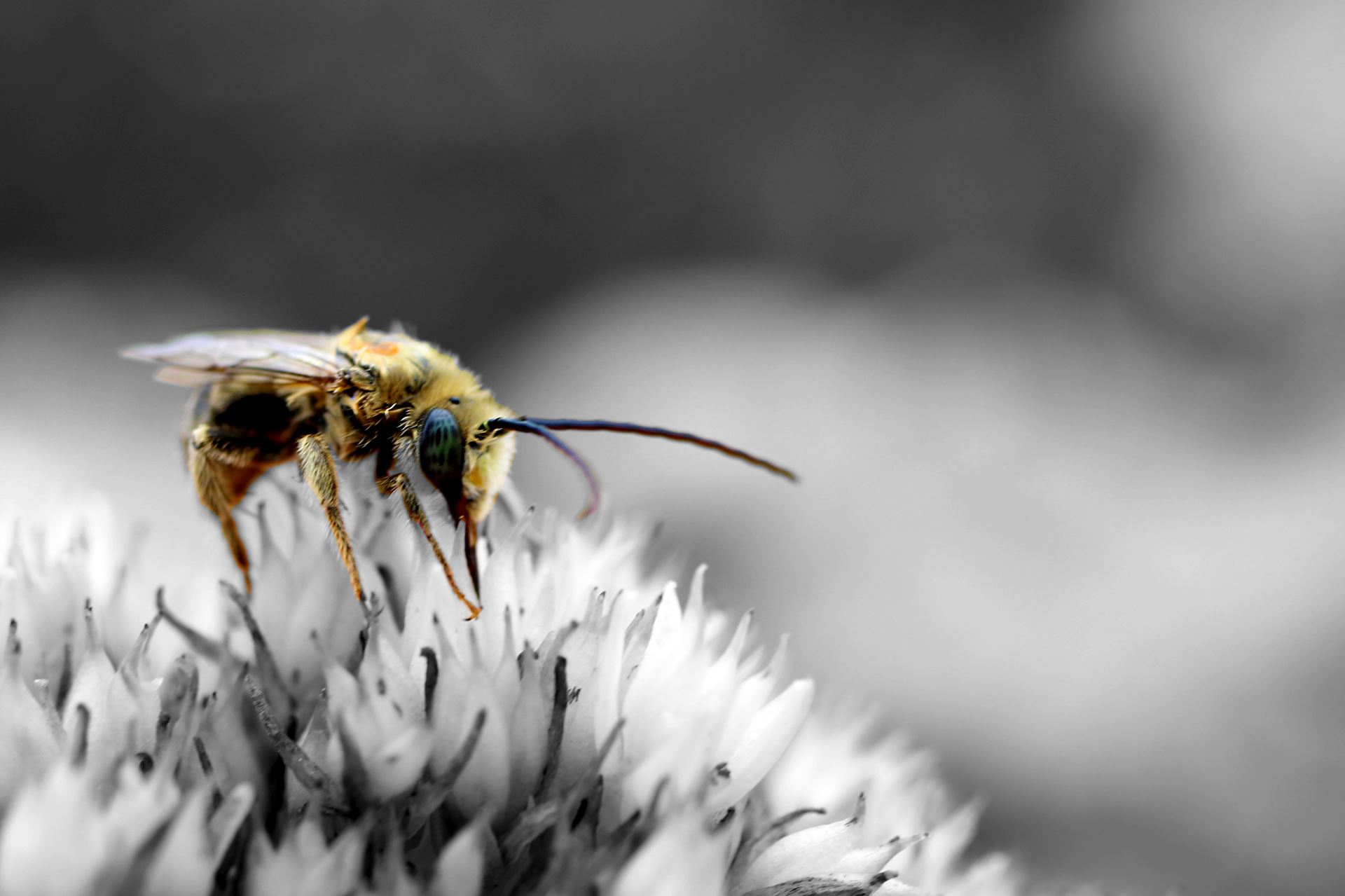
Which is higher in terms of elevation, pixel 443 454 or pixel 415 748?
pixel 443 454

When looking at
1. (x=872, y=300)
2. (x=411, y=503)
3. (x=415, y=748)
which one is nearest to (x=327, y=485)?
(x=411, y=503)

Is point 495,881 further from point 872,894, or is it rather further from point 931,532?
point 931,532

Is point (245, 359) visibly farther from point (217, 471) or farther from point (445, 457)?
point (445, 457)

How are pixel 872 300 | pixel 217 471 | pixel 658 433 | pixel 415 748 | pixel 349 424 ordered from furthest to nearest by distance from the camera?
pixel 872 300 < pixel 217 471 < pixel 349 424 < pixel 658 433 < pixel 415 748

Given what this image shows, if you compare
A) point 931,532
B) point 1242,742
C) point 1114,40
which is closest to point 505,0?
point 1114,40

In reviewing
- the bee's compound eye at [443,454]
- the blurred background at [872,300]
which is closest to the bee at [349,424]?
the bee's compound eye at [443,454]

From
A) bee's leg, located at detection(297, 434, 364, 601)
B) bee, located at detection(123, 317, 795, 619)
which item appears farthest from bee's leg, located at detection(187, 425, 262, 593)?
bee's leg, located at detection(297, 434, 364, 601)

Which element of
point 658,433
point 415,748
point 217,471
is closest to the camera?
point 415,748

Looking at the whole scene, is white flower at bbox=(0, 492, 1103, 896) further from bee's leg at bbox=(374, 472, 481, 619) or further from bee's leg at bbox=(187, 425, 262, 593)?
bee's leg at bbox=(187, 425, 262, 593)
